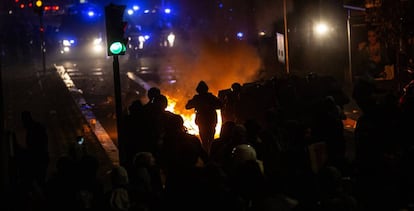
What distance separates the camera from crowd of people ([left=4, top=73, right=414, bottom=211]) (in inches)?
288

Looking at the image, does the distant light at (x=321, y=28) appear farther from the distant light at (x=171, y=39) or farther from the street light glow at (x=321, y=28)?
the distant light at (x=171, y=39)

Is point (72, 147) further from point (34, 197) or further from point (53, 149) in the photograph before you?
point (53, 149)

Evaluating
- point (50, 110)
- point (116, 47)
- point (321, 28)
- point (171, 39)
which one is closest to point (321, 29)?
point (321, 28)

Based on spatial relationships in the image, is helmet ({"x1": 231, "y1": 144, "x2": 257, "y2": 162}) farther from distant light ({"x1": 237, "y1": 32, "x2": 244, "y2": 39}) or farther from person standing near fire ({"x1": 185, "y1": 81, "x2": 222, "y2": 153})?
distant light ({"x1": 237, "y1": 32, "x2": 244, "y2": 39})

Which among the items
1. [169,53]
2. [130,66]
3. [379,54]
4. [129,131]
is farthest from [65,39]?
[129,131]

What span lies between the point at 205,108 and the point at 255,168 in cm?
578

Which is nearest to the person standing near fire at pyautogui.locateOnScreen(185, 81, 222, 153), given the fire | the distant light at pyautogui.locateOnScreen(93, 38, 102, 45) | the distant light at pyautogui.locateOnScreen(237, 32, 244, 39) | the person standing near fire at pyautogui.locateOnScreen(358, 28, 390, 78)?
the fire

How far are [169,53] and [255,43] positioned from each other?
19700mm

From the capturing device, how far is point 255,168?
23.7 ft

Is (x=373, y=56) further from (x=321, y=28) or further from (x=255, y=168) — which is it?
(x=255, y=168)

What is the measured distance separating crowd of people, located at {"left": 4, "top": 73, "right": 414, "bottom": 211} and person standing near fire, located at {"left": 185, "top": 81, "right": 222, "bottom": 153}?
106cm

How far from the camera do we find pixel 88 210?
8.20m

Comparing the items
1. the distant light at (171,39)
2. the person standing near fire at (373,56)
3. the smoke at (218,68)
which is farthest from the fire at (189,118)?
the distant light at (171,39)

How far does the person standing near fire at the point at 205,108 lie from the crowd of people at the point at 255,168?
1.06 m
